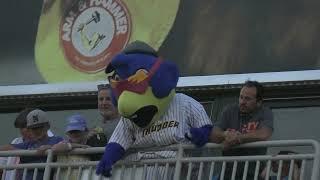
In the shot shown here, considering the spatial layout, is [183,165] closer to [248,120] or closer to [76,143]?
[248,120]

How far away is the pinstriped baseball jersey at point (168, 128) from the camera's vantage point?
656cm

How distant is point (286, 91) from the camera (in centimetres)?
864

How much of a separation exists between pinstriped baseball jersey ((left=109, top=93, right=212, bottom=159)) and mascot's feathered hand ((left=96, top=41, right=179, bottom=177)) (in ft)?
0.17

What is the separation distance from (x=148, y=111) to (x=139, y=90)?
181 millimetres

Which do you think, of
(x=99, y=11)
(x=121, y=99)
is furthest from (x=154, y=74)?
(x=99, y=11)

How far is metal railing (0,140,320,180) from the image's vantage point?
242 inches

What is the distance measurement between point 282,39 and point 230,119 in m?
1.75

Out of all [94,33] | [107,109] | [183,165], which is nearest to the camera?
[183,165]

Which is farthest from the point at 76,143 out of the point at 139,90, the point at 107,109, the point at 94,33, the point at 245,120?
the point at 94,33

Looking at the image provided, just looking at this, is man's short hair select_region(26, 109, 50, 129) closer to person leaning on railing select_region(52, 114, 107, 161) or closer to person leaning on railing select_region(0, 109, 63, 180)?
person leaning on railing select_region(0, 109, 63, 180)

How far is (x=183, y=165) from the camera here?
255 inches

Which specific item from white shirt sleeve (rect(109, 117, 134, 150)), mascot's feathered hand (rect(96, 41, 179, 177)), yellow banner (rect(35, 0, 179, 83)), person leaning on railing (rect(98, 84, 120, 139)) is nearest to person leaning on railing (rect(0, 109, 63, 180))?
person leaning on railing (rect(98, 84, 120, 139))

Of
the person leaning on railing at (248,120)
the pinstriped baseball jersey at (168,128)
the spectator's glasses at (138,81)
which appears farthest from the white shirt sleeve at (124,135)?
the person leaning on railing at (248,120)

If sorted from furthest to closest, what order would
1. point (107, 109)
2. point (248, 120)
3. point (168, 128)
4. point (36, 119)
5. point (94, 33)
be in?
1. point (94, 33)
2. point (107, 109)
3. point (36, 119)
4. point (248, 120)
5. point (168, 128)
